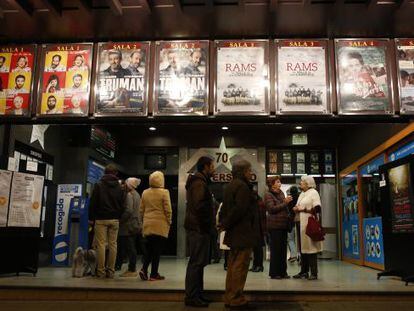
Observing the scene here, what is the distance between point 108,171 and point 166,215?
1.20 meters

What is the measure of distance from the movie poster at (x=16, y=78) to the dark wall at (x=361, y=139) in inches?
226

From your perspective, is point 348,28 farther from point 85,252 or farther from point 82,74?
point 85,252

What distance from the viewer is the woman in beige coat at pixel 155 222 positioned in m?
6.34

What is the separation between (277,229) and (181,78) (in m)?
2.75

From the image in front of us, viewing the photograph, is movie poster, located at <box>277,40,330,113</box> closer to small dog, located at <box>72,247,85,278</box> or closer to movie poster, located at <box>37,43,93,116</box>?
movie poster, located at <box>37,43,93,116</box>

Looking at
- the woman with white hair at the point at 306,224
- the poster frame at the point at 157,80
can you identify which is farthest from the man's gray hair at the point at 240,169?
the woman with white hair at the point at 306,224

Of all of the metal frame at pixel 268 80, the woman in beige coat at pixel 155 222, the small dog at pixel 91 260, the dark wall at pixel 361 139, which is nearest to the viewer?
the metal frame at pixel 268 80

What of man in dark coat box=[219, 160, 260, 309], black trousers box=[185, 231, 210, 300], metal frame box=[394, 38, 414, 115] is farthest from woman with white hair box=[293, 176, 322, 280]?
black trousers box=[185, 231, 210, 300]

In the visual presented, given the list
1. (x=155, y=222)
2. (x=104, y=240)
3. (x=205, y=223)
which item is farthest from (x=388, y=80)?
(x=104, y=240)

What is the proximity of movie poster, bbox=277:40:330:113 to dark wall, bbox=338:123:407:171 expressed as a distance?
2.74m

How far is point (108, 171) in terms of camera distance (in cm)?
699

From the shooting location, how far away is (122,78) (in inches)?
228

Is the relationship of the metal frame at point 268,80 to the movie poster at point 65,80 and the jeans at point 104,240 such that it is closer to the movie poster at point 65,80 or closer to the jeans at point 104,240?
the movie poster at point 65,80

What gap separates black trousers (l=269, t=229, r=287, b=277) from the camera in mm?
6883
